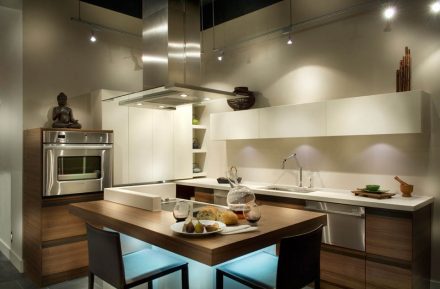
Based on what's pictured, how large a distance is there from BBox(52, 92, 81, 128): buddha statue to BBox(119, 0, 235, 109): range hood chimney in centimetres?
120

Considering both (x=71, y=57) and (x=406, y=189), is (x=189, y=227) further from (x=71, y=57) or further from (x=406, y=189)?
(x=71, y=57)

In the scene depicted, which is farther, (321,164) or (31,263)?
(321,164)

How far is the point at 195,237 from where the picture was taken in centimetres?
185

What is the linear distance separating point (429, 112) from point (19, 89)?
4501 mm

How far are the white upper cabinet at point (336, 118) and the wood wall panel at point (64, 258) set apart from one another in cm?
232

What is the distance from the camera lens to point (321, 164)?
4.04 metres

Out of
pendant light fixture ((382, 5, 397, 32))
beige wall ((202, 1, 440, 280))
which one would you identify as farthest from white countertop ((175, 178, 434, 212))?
pendant light fixture ((382, 5, 397, 32))

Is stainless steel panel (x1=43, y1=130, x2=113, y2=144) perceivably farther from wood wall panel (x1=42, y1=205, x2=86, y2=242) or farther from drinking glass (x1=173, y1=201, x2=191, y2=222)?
drinking glass (x1=173, y1=201, x2=191, y2=222)

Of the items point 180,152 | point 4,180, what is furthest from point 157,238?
point 4,180

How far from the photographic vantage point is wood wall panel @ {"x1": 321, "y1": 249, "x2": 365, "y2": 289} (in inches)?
118

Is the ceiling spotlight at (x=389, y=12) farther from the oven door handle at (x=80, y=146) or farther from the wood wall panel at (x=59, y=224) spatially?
the wood wall panel at (x=59, y=224)

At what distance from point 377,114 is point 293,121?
960 mm

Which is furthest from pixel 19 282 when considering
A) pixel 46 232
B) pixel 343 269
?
pixel 343 269

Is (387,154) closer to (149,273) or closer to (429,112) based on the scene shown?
(429,112)
